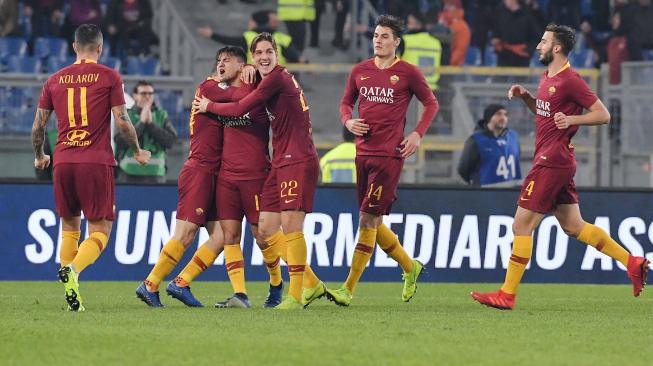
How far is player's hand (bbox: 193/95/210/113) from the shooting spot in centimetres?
1151

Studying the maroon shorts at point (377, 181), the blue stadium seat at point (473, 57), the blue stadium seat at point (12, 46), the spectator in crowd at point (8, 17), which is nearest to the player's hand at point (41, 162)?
the maroon shorts at point (377, 181)

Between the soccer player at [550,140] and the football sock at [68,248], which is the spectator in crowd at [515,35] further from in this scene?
the football sock at [68,248]

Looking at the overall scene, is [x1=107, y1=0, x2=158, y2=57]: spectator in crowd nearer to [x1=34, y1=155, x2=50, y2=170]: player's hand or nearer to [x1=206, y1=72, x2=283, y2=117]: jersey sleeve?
[x1=34, y1=155, x2=50, y2=170]: player's hand

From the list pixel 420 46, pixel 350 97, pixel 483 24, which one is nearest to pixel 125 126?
pixel 350 97

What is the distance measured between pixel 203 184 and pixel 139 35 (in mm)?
12069

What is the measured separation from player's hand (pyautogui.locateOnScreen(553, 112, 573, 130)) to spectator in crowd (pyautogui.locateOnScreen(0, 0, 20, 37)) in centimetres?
1348

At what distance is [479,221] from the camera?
16234mm

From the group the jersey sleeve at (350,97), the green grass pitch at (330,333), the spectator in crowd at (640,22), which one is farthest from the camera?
the spectator in crowd at (640,22)

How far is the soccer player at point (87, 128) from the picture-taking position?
444 inches

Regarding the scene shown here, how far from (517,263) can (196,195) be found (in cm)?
244

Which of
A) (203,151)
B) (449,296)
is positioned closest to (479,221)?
(449,296)

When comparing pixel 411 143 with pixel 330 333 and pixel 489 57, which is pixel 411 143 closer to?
pixel 330 333

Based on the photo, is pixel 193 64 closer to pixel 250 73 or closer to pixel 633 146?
pixel 633 146

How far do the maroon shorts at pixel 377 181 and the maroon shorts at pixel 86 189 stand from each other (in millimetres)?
1988
